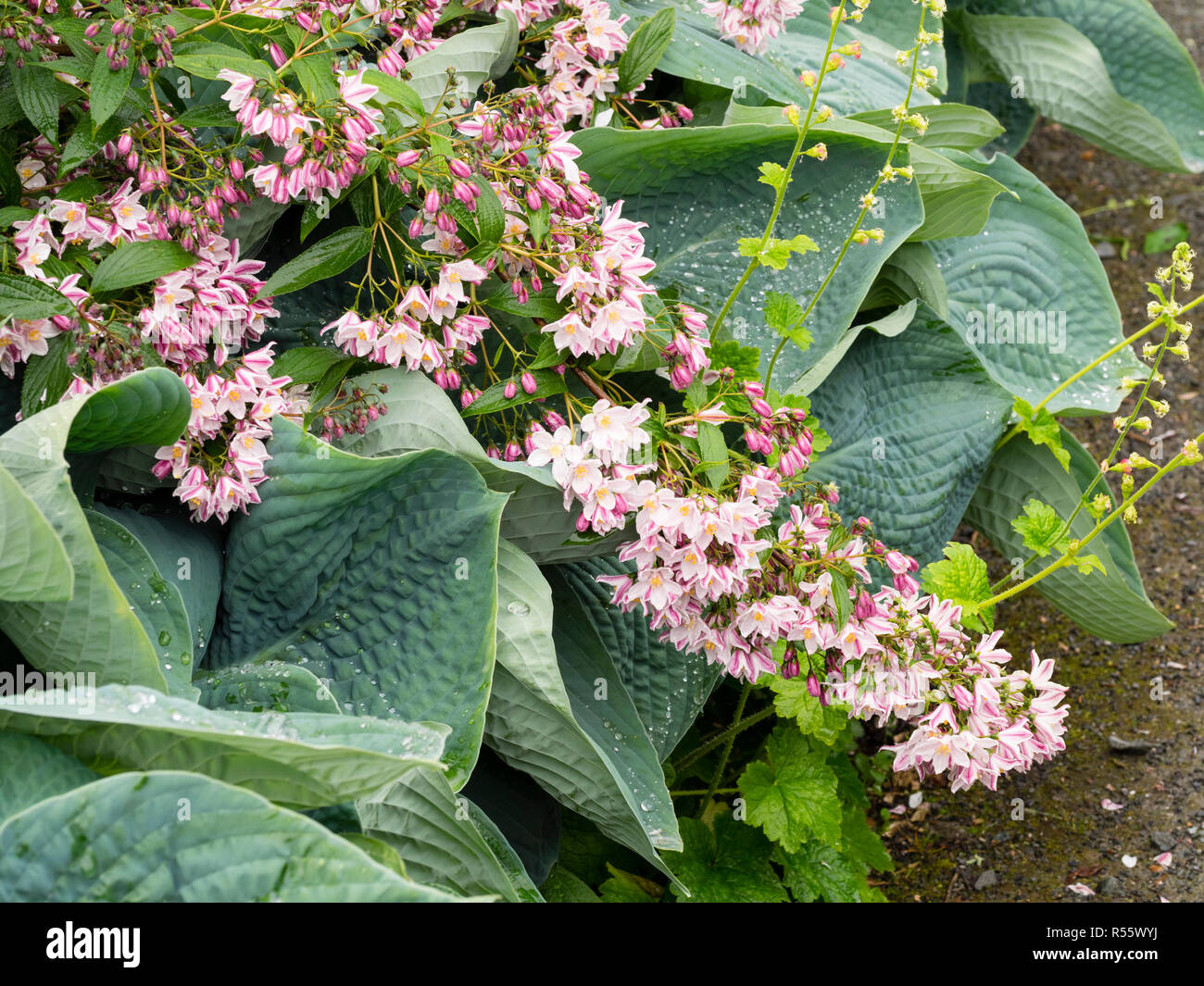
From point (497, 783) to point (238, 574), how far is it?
476 millimetres

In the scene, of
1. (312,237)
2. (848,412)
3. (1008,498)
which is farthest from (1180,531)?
(312,237)

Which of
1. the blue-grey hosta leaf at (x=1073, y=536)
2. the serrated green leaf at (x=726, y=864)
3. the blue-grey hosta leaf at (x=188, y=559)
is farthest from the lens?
the blue-grey hosta leaf at (x=1073, y=536)

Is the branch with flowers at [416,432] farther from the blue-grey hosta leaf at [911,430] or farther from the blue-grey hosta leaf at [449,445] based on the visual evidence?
the blue-grey hosta leaf at [911,430]

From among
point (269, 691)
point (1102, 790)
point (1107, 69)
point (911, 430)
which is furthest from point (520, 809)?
point (1107, 69)

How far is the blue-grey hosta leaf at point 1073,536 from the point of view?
6.19 feet

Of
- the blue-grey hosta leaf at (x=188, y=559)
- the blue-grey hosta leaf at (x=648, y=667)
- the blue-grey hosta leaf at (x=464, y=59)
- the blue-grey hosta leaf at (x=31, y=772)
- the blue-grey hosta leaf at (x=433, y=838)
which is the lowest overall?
the blue-grey hosta leaf at (x=648, y=667)

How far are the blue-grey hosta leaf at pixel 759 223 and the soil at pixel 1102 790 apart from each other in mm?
912

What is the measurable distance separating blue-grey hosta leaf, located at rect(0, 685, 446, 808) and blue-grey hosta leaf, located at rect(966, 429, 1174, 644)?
1.30m

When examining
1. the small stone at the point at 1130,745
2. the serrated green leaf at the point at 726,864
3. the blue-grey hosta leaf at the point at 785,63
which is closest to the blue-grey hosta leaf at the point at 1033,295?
the blue-grey hosta leaf at the point at 785,63

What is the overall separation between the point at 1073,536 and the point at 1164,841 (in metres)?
0.53

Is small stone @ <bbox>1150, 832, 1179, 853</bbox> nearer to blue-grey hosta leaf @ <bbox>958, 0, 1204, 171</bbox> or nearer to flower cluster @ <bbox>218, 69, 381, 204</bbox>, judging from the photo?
blue-grey hosta leaf @ <bbox>958, 0, 1204, 171</bbox>

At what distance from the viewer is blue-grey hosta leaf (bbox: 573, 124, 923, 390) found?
166cm

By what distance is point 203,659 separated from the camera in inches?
54.6
